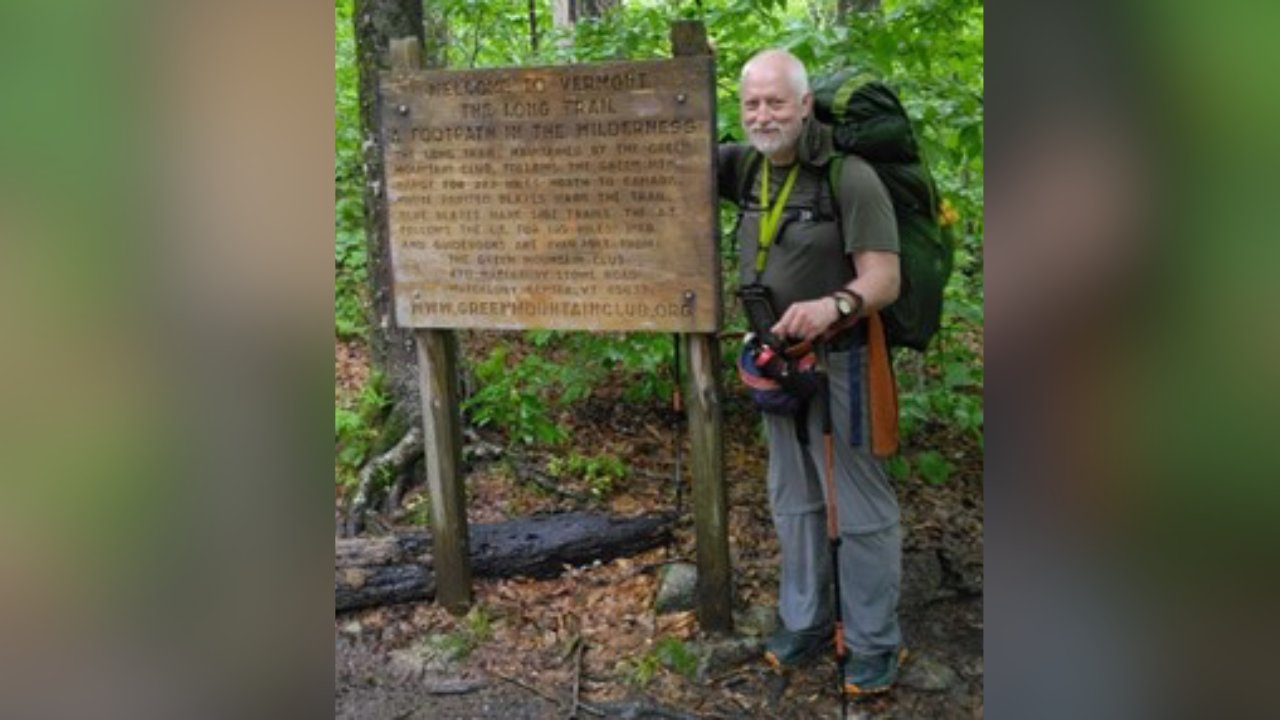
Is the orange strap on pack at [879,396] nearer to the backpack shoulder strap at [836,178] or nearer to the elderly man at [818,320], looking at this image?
the elderly man at [818,320]

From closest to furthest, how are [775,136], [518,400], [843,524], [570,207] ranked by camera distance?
[775,136] → [843,524] → [570,207] → [518,400]

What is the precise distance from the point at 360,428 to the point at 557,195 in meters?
2.54

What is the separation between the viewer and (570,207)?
429cm

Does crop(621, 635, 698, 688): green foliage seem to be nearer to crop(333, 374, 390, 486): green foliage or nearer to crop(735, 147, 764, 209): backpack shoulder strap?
crop(735, 147, 764, 209): backpack shoulder strap

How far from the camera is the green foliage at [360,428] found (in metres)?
5.80

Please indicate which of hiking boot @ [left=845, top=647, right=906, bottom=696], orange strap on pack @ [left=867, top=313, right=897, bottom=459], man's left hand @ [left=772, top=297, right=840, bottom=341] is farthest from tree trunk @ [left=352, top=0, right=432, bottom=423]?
hiking boot @ [left=845, top=647, right=906, bottom=696]

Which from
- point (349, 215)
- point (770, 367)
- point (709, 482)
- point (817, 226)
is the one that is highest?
point (349, 215)

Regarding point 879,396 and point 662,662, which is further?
point 662,662

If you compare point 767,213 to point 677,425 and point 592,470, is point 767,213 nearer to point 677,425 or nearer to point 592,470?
point 677,425

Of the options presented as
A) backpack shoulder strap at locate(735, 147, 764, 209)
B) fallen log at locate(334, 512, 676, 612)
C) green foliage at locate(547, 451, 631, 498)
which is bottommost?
fallen log at locate(334, 512, 676, 612)

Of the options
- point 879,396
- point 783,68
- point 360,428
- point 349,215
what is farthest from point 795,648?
point 349,215

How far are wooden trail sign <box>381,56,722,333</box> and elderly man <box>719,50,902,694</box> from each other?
0.96 feet

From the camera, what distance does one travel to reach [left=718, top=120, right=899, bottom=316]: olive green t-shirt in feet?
12.2

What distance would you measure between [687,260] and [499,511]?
2.38m
